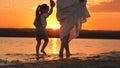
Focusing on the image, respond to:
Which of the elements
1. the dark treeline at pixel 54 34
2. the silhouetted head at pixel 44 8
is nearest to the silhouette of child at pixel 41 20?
the silhouetted head at pixel 44 8

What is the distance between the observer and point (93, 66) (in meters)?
9.87

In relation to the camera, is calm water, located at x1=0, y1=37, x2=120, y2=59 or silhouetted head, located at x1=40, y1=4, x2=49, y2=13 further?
calm water, located at x1=0, y1=37, x2=120, y2=59

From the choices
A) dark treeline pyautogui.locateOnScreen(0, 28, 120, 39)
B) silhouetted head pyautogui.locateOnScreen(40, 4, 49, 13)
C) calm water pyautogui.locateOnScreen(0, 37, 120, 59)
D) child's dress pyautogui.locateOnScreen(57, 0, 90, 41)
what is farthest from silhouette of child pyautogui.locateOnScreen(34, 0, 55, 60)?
dark treeline pyautogui.locateOnScreen(0, 28, 120, 39)

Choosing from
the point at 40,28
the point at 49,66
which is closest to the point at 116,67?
the point at 49,66

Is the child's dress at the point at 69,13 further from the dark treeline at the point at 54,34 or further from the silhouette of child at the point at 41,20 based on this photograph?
the dark treeline at the point at 54,34

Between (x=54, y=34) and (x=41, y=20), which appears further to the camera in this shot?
(x=54, y=34)

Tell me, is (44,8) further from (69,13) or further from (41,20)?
(69,13)

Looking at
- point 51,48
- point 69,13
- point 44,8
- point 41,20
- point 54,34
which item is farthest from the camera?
point 54,34

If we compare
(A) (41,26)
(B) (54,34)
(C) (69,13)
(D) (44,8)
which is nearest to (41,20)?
(A) (41,26)

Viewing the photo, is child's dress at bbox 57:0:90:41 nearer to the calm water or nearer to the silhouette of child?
the silhouette of child

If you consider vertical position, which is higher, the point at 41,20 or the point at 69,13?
the point at 69,13

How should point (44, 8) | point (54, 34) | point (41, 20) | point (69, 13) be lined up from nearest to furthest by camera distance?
point (69, 13), point (41, 20), point (44, 8), point (54, 34)

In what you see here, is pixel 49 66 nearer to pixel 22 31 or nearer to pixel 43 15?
pixel 43 15

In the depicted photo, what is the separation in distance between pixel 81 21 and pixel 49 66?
13.2 feet
